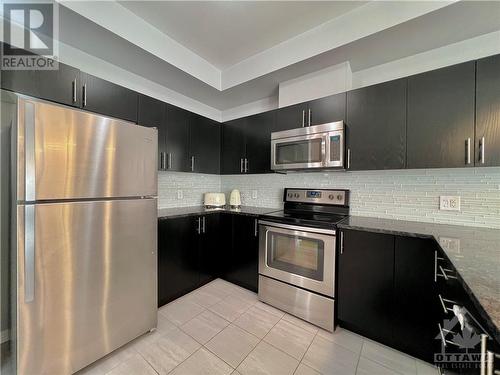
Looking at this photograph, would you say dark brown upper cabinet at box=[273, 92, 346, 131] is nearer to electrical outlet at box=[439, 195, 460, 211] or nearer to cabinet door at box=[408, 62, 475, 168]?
cabinet door at box=[408, 62, 475, 168]

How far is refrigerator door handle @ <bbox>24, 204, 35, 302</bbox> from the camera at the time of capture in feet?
3.52

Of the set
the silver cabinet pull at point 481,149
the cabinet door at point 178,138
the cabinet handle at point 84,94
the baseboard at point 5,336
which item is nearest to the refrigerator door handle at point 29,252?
the baseboard at point 5,336

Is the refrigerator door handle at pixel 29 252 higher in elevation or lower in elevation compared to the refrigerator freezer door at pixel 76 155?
lower

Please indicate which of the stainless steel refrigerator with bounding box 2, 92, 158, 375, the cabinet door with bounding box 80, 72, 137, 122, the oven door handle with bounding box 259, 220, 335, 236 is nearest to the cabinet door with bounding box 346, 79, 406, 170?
the oven door handle with bounding box 259, 220, 335, 236

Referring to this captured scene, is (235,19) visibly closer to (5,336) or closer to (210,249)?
(210,249)

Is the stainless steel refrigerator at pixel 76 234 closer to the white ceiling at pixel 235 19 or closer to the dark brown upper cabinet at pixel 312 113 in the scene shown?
the white ceiling at pixel 235 19

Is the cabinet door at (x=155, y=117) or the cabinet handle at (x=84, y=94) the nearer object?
the cabinet handle at (x=84, y=94)

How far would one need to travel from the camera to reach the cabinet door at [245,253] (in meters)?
2.28

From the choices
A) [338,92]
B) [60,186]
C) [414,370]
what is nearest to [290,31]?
[338,92]

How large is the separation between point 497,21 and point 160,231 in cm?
324

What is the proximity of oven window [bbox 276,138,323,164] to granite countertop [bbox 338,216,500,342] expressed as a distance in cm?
71

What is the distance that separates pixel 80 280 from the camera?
4.19ft

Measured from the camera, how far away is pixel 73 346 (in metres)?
1.26

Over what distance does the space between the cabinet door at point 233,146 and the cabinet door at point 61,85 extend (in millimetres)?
1668
